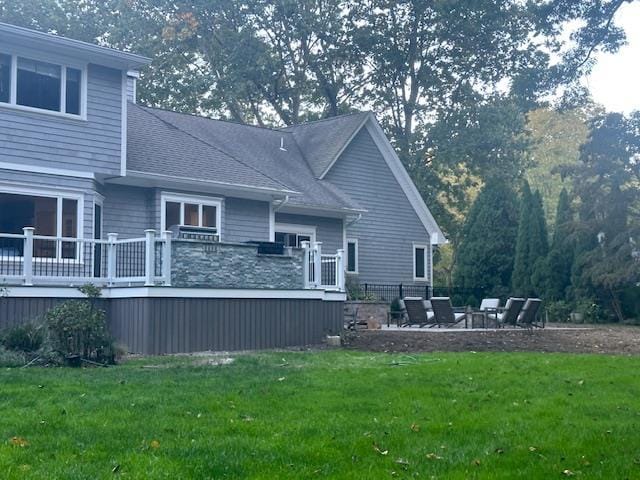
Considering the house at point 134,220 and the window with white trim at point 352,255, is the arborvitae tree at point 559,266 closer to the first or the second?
the window with white trim at point 352,255

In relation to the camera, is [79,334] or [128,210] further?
[128,210]

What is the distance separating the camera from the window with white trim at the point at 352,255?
27.4m

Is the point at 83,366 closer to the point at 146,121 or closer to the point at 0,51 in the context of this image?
the point at 0,51

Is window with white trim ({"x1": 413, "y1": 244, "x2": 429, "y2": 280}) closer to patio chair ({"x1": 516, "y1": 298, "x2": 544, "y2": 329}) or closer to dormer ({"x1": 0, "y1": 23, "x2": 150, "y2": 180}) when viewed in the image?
patio chair ({"x1": 516, "y1": 298, "x2": 544, "y2": 329})

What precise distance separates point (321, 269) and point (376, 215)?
10.1 meters

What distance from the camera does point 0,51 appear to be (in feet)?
52.8

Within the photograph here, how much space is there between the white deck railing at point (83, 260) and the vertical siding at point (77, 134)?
1.69 metres

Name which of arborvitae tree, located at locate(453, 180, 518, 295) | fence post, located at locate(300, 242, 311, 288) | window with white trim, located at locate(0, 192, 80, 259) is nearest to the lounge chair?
fence post, located at locate(300, 242, 311, 288)

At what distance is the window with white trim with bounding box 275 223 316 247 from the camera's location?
2438 centimetres

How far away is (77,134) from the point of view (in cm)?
1712

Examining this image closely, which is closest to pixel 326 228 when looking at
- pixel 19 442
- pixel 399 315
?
pixel 399 315

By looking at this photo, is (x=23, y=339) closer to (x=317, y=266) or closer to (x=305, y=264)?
(x=305, y=264)

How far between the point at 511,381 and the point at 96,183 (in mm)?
10918

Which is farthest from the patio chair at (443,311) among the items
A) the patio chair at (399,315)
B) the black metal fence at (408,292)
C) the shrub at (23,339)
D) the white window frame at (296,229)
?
the shrub at (23,339)
